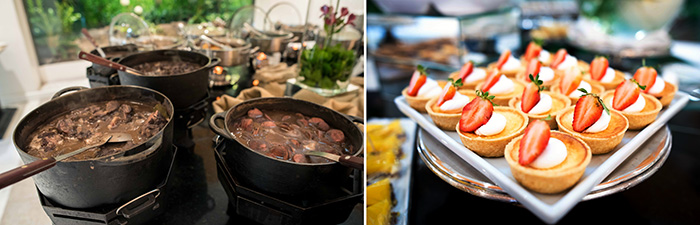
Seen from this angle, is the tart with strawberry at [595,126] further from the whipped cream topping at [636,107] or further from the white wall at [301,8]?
the white wall at [301,8]

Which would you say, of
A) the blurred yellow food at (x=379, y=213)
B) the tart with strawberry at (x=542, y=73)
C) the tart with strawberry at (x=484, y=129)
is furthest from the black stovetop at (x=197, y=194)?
the tart with strawberry at (x=542, y=73)

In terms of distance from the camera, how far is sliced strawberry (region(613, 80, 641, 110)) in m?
1.45

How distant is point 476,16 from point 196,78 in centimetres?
173

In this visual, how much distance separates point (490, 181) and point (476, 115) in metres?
0.21

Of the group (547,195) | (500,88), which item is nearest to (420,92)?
(500,88)

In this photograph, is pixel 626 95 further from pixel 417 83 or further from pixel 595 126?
pixel 417 83

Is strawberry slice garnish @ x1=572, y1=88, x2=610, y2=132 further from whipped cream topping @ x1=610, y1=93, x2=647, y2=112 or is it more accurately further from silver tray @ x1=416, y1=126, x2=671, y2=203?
whipped cream topping @ x1=610, y1=93, x2=647, y2=112

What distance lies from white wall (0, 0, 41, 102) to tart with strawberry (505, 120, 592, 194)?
1.34 metres

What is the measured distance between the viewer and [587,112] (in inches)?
49.4

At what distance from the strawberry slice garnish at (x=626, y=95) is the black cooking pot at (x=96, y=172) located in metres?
1.37

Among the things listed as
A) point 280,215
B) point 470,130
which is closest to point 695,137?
point 470,130

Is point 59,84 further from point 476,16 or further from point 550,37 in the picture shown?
point 550,37

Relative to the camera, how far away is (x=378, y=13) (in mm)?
2906

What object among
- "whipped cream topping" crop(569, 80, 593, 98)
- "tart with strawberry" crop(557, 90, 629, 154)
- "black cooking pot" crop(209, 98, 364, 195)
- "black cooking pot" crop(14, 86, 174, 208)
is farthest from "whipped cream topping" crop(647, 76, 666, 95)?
"black cooking pot" crop(14, 86, 174, 208)
